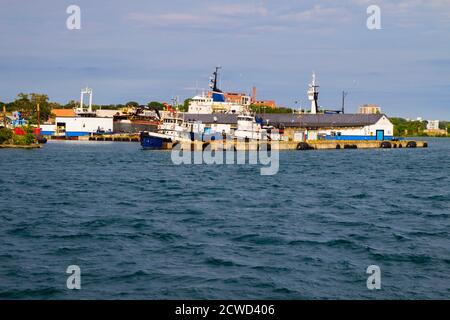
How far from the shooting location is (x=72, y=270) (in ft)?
54.8

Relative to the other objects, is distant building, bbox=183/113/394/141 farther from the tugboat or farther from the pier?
the tugboat

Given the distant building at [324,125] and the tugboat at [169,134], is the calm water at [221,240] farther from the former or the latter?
the distant building at [324,125]

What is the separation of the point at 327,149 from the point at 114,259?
89125 mm

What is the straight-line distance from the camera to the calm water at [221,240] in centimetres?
1560

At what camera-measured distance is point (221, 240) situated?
69.8 feet

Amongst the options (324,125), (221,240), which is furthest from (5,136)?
(221,240)

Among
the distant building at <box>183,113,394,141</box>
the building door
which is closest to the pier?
the building door

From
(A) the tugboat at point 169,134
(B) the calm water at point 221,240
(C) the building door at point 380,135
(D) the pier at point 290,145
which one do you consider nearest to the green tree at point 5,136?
(A) the tugboat at point 169,134

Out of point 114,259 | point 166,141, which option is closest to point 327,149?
point 166,141

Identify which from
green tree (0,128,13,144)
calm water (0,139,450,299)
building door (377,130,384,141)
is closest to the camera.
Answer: calm water (0,139,450,299)

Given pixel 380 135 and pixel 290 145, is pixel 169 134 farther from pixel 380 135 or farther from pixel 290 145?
pixel 380 135

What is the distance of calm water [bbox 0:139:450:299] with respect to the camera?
15602 millimetres

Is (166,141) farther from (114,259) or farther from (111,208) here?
(114,259)

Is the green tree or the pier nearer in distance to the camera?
the green tree
